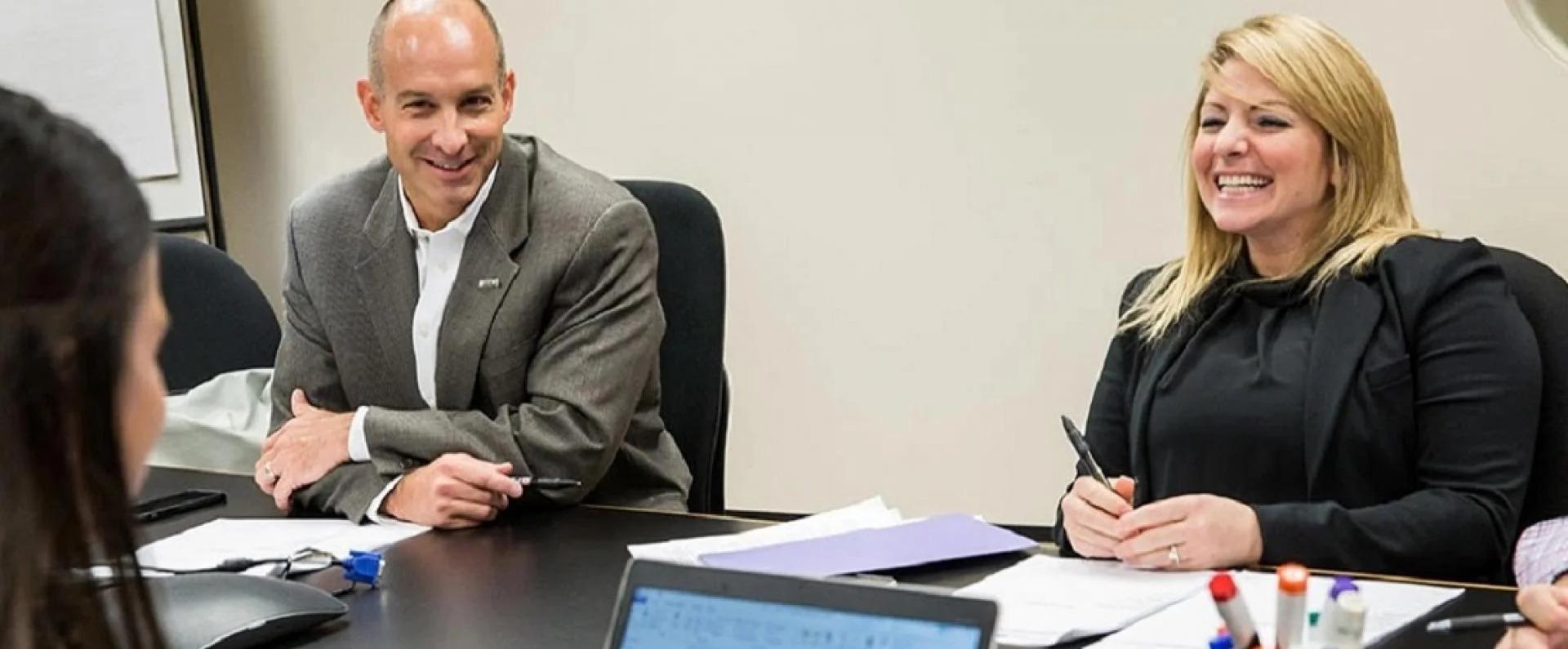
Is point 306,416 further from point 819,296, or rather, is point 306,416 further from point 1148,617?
point 819,296

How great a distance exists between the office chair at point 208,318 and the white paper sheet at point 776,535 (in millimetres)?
1275

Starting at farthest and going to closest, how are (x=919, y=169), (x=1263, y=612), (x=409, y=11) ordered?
(x=919, y=169), (x=409, y=11), (x=1263, y=612)

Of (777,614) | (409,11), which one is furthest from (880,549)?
(409,11)

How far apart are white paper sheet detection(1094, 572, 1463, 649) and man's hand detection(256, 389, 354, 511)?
1.04 meters

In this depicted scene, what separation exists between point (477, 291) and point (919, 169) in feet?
4.73

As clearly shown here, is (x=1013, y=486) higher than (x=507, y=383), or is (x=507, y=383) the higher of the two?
(x=507, y=383)

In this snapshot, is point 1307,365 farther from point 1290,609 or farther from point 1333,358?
point 1290,609

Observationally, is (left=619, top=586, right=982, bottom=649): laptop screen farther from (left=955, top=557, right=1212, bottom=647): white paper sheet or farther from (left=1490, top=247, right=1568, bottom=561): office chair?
(left=1490, top=247, right=1568, bottom=561): office chair

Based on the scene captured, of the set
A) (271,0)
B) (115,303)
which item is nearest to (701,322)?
(115,303)

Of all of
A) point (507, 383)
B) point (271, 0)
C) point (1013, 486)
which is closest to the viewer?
point (507, 383)

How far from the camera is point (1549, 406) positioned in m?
1.91

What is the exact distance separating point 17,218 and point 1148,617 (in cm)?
102

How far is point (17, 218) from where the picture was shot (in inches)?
29.5

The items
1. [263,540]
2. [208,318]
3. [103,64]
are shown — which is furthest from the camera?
[103,64]
